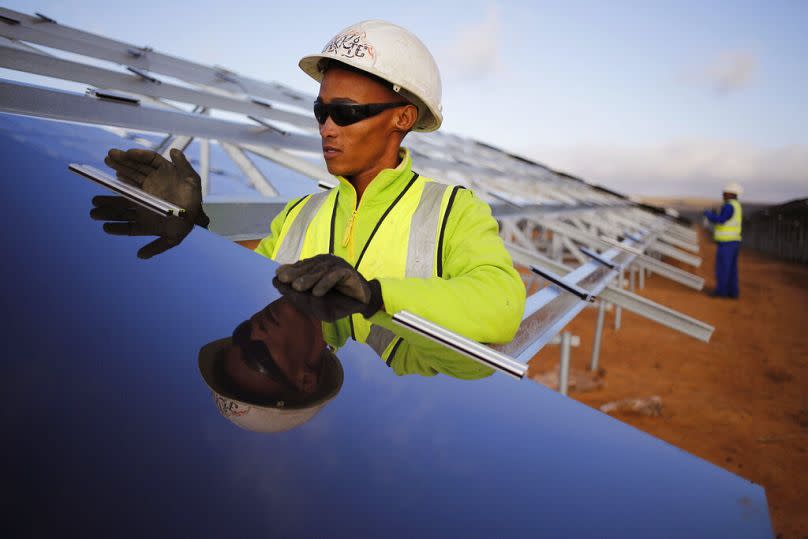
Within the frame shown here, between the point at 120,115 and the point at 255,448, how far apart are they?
240 cm

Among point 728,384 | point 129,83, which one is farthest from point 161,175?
point 728,384

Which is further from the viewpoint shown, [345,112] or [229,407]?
[345,112]

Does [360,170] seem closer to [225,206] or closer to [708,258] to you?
[225,206]

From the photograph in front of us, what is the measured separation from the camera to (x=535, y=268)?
1.99 m

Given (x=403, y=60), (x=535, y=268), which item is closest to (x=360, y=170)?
(x=403, y=60)

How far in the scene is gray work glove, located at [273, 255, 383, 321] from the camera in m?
0.92

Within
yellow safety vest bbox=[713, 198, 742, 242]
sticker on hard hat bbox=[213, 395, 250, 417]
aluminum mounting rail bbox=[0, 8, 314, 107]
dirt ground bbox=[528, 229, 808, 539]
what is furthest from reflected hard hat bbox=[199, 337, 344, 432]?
yellow safety vest bbox=[713, 198, 742, 242]

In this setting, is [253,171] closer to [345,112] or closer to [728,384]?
[345,112]

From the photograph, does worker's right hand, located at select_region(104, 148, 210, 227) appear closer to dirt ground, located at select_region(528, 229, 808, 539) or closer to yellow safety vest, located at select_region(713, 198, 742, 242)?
dirt ground, located at select_region(528, 229, 808, 539)

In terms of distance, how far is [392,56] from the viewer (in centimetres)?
140

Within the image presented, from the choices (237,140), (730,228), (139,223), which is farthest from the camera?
(730,228)

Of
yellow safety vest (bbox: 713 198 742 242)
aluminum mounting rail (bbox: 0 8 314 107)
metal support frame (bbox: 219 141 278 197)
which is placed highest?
aluminum mounting rail (bbox: 0 8 314 107)

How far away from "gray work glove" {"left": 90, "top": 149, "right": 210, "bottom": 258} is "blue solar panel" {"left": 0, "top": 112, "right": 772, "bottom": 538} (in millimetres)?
164

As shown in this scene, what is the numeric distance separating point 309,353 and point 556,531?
405 mm
